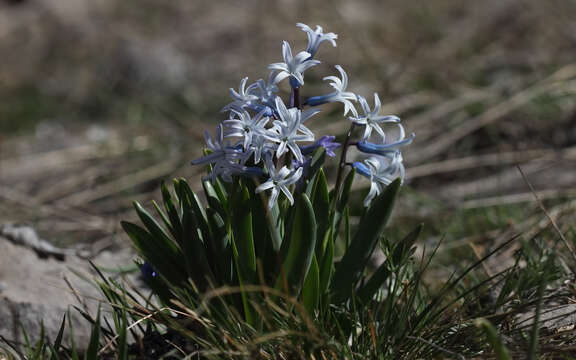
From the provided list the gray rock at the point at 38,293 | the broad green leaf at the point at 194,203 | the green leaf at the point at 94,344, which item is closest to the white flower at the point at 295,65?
the broad green leaf at the point at 194,203

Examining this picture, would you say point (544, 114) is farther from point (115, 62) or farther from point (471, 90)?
point (115, 62)

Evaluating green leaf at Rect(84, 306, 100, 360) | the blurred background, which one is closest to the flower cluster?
green leaf at Rect(84, 306, 100, 360)

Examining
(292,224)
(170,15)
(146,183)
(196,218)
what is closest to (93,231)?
(146,183)

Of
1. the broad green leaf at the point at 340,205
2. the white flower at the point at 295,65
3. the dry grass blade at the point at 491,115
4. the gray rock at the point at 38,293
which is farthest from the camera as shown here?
the dry grass blade at the point at 491,115

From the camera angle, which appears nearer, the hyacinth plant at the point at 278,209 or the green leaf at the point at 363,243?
the hyacinth plant at the point at 278,209

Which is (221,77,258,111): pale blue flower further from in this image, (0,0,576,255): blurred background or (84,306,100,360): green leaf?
(0,0,576,255): blurred background

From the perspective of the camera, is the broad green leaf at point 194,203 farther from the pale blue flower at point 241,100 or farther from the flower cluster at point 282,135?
the pale blue flower at point 241,100

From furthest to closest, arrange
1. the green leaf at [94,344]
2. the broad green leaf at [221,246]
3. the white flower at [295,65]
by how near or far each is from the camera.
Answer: the broad green leaf at [221,246], the white flower at [295,65], the green leaf at [94,344]

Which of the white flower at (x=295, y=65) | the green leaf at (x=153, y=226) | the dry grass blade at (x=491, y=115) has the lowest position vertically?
the green leaf at (x=153, y=226)
